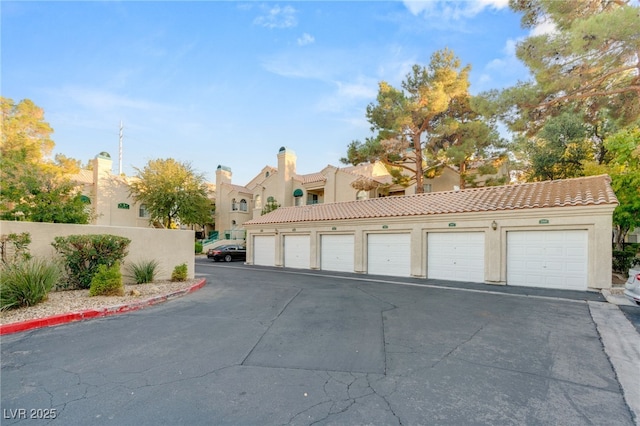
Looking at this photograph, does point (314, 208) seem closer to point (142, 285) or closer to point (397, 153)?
point (397, 153)

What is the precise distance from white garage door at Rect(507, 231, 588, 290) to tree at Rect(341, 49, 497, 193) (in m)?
9.67

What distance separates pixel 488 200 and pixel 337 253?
8694 mm

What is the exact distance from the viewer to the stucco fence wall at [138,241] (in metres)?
8.59

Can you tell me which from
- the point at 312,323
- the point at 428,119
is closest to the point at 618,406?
the point at 312,323

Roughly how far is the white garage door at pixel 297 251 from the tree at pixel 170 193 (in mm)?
16968

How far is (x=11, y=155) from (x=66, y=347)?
15.2 metres

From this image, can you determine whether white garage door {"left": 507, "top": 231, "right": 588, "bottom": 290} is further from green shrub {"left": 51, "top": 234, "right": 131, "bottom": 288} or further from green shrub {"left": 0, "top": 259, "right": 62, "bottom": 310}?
green shrub {"left": 0, "top": 259, "right": 62, "bottom": 310}

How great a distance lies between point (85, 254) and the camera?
9.03 meters

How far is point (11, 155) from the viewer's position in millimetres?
14586

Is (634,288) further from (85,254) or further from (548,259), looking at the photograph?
(85,254)

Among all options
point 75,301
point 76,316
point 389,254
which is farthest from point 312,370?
point 389,254

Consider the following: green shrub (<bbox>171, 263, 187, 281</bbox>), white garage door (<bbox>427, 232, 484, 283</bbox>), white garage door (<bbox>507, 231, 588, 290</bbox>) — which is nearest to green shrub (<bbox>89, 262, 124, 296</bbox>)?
green shrub (<bbox>171, 263, 187, 281</bbox>)

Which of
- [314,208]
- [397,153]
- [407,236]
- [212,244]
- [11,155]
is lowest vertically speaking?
[212,244]

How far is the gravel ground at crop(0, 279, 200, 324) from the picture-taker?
6.37 meters
